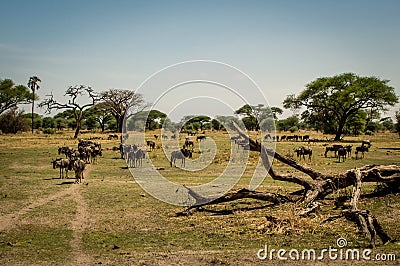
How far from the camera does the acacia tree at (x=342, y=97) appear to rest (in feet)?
183

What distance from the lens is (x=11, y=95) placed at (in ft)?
243

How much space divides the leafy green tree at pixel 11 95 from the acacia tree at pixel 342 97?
5021cm

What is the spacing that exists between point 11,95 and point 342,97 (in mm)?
59475

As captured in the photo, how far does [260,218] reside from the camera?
10.7m

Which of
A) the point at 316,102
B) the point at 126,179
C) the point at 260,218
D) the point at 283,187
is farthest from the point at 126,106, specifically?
the point at 260,218

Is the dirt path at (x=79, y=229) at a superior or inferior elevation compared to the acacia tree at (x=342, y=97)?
inferior

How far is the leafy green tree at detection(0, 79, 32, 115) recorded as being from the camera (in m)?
73.3

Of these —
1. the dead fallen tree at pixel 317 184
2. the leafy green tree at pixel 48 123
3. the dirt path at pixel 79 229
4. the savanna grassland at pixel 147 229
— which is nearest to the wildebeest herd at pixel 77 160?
the savanna grassland at pixel 147 229

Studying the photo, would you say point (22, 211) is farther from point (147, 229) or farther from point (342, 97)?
point (342, 97)

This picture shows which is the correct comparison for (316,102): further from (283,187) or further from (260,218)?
(260,218)

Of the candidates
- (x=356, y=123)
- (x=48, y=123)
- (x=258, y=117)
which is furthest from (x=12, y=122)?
(x=356, y=123)

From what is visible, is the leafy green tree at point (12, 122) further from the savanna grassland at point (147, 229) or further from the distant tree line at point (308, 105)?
the savanna grassland at point (147, 229)

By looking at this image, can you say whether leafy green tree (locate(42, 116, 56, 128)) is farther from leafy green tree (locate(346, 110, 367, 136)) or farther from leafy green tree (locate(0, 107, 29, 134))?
leafy green tree (locate(346, 110, 367, 136))

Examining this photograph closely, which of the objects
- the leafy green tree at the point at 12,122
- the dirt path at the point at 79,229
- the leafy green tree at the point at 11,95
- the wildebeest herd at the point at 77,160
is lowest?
the dirt path at the point at 79,229
